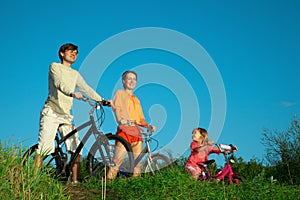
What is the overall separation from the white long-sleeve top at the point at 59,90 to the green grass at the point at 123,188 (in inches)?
44.1

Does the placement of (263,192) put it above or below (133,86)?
below

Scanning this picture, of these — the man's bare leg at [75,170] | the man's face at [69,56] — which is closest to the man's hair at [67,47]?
the man's face at [69,56]

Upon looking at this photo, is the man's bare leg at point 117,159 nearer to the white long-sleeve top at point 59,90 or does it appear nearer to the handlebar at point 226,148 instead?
the white long-sleeve top at point 59,90

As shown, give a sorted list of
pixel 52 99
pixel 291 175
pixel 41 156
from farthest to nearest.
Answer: pixel 291 175 → pixel 52 99 → pixel 41 156

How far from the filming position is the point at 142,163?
7.58 m

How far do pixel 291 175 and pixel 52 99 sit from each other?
19.4ft

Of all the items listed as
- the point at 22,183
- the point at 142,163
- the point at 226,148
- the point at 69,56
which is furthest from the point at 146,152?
the point at 22,183

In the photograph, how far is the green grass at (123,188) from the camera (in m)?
5.70

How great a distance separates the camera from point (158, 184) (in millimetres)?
6203

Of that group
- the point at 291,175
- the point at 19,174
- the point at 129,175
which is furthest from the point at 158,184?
the point at 291,175

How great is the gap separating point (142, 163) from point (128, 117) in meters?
0.80

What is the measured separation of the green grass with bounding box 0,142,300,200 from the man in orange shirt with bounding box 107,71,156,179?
0.56 metres

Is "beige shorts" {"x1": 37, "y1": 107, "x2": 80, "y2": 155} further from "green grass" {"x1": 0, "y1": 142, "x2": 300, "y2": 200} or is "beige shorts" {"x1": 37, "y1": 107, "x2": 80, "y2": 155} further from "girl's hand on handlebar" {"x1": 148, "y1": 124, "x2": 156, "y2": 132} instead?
"girl's hand on handlebar" {"x1": 148, "y1": 124, "x2": 156, "y2": 132}

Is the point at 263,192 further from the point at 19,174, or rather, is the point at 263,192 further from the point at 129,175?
the point at 19,174
